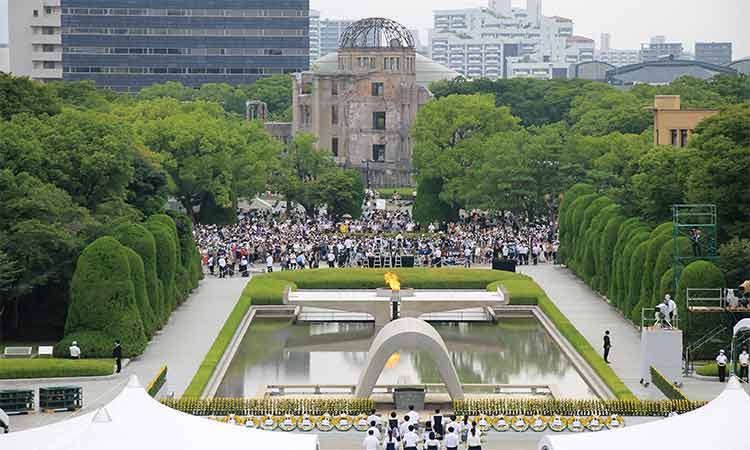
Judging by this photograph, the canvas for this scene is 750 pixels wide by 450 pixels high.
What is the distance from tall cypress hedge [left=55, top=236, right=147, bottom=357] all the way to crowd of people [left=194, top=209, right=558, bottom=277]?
21380mm

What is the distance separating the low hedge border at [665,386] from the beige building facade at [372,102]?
82.5 m

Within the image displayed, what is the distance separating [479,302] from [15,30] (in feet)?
391

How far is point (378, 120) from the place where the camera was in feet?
435

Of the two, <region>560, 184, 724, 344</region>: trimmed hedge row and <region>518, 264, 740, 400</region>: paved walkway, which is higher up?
<region>560, 184, 724, 344</region>: trimmed hedge row

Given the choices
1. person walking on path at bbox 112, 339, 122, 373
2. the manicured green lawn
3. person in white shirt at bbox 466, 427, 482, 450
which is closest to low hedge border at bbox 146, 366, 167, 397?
the manicured green lawn

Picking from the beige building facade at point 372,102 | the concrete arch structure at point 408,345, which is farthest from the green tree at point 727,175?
the beige building facade at point 372,102

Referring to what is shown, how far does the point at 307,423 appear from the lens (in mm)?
43469

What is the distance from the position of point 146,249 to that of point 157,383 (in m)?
13.0

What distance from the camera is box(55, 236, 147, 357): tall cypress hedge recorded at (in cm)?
5444

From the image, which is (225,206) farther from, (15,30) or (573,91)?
(15,30)

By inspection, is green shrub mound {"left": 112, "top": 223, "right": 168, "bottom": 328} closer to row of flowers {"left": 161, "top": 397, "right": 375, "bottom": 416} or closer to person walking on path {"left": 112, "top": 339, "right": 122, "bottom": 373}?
person walking on path {"left": 112, "top": 339, "right": 122, "bottom": 373}

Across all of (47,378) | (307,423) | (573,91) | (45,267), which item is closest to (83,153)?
(45,267)

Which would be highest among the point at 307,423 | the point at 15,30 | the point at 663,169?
the point at 15,30

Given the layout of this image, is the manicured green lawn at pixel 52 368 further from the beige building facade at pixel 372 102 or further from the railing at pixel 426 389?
the beige building facade at pixel 372 102
